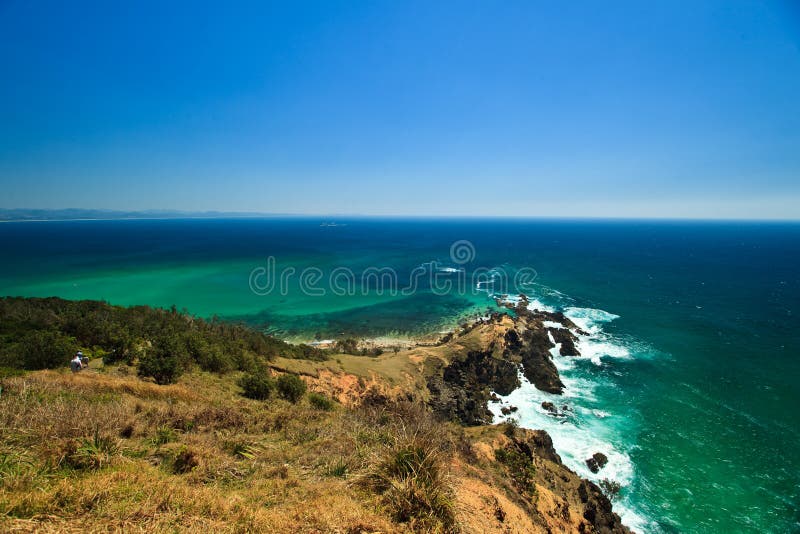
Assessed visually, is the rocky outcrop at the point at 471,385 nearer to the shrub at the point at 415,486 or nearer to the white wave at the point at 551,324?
the white wave at the point at 551,324

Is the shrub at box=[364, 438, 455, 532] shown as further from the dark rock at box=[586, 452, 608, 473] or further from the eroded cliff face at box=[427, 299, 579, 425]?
the dark rock at box=[586, 452, 608, 473]

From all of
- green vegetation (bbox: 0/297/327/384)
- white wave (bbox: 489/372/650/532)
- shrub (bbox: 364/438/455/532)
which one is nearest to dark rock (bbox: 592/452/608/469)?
white wave (bbox: 489/372/650/532)

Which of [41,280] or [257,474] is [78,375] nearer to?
[257,474]

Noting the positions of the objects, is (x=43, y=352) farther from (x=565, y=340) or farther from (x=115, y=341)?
(x=565, y=340)

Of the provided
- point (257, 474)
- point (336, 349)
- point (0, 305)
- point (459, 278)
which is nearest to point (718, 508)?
point (257, 474)

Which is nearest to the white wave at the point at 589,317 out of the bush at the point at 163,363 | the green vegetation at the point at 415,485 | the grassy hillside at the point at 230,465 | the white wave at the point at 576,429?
the white wave at the point at 576,429

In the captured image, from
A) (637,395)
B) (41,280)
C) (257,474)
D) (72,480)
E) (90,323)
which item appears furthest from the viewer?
(41,280)
